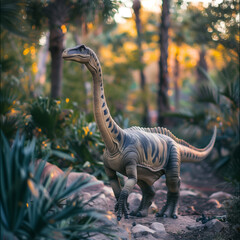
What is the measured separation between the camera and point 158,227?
4227mm

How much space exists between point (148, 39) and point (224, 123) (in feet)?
52.5

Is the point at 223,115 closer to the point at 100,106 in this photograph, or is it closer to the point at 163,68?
the point at 163,68

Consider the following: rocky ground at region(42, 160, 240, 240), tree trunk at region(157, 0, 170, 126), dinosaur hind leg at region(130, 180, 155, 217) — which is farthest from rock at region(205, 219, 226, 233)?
tree trunk at region(157, 0, 170, 126)

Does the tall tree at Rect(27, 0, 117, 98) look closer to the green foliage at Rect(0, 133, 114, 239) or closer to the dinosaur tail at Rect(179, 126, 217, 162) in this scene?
the dinosaur tail at Rect(179, 126, 217, 162)

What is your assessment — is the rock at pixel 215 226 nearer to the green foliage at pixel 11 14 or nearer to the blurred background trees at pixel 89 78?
the blurred background trees at pixel 89 78

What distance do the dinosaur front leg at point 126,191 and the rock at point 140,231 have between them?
0.83 ft

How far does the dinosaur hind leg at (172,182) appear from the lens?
15.3 feet

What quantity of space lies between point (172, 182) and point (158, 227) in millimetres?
685

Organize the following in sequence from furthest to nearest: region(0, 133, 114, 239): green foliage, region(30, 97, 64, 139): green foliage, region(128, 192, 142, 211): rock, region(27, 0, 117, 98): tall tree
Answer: region(27, 0, 117, 98): tall tree
region(30, 97, 64, 139): green foliage
region(128, 192, 142, 211): rock
region(0, 133, 114, 239): green foliage

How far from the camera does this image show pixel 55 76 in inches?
348

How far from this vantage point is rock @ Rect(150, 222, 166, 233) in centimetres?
416

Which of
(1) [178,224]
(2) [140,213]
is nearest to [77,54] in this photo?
(2) [140,213]

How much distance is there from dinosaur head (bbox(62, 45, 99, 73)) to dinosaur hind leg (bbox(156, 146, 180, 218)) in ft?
5.31

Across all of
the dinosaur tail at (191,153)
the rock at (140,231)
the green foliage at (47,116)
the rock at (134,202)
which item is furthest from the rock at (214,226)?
the green foliage at (47,116)
